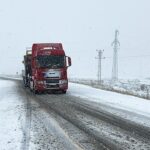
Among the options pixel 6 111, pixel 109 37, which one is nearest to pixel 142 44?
pixel 109 37

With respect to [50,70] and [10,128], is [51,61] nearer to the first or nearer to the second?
[50,70]

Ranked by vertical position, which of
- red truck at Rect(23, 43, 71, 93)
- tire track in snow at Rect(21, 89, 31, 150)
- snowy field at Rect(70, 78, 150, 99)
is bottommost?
tire track in snow at Rect(21, 89, 31, 150)

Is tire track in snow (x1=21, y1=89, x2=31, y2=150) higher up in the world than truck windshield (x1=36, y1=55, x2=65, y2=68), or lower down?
lower down

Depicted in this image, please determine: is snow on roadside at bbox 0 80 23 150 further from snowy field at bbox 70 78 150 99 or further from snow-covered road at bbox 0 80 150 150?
snowy field at bbox 70 78 150 99

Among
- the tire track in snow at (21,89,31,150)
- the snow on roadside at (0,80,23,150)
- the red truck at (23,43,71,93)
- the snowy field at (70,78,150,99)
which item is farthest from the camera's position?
the snowy field at (70,78,150,99)

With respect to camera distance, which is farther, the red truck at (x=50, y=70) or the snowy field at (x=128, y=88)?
the snowy field at (x=128, y=88)

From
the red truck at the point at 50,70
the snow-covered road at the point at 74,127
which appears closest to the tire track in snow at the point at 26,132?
the snow-covered road at the point at 74,127

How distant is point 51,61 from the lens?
2847cm

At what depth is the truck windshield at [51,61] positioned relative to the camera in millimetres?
28344

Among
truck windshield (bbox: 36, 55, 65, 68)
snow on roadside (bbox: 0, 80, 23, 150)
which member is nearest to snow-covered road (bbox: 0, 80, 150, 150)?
snow on roadside (bbox: 0, 80, 23, 150)

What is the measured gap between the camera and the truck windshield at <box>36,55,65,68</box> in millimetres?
28344

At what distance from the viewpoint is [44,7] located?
19325 cm

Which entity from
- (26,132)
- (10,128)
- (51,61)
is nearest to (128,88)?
(51,61)

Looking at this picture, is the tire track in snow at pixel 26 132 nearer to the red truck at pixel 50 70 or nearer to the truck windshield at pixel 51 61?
the red truck at pixel 50 70
